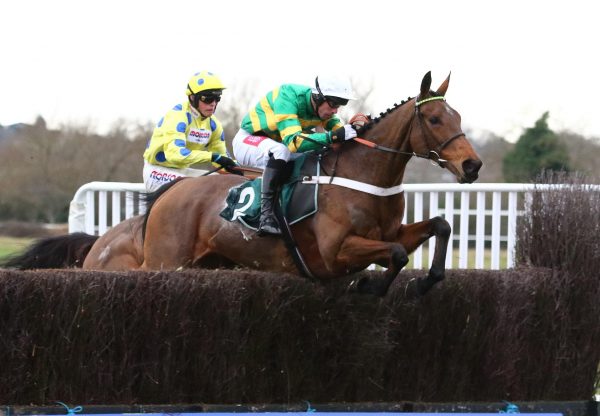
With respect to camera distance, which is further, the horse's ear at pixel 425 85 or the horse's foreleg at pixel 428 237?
the horse's ear at pixel 425 85

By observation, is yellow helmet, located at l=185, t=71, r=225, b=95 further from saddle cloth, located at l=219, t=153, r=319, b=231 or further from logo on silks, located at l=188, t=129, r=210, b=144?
saddle cloth, located at l=219, t=153, r=319, b=231

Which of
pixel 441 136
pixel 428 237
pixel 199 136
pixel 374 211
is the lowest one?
pixel 428 237

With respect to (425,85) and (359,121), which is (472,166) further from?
(359,121)

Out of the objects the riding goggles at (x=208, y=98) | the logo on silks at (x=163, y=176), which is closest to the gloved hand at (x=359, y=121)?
the riding goggles at (x=208, y=98)

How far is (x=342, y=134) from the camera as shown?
19.4ft

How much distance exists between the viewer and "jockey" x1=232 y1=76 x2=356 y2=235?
593 cm

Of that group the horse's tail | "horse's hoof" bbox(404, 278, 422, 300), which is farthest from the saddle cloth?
the horse's tail

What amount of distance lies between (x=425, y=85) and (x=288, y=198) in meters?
1.11

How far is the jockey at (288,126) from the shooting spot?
593 centimetres

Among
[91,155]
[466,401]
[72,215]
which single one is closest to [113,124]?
[91,155]

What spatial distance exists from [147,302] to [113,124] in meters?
20.0

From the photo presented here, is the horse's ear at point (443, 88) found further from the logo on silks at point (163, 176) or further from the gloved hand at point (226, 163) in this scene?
the logo on silks at point (163, 176)

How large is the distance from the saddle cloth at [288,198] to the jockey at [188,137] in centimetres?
62

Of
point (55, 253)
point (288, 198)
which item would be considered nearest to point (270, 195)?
point (288, 198)
